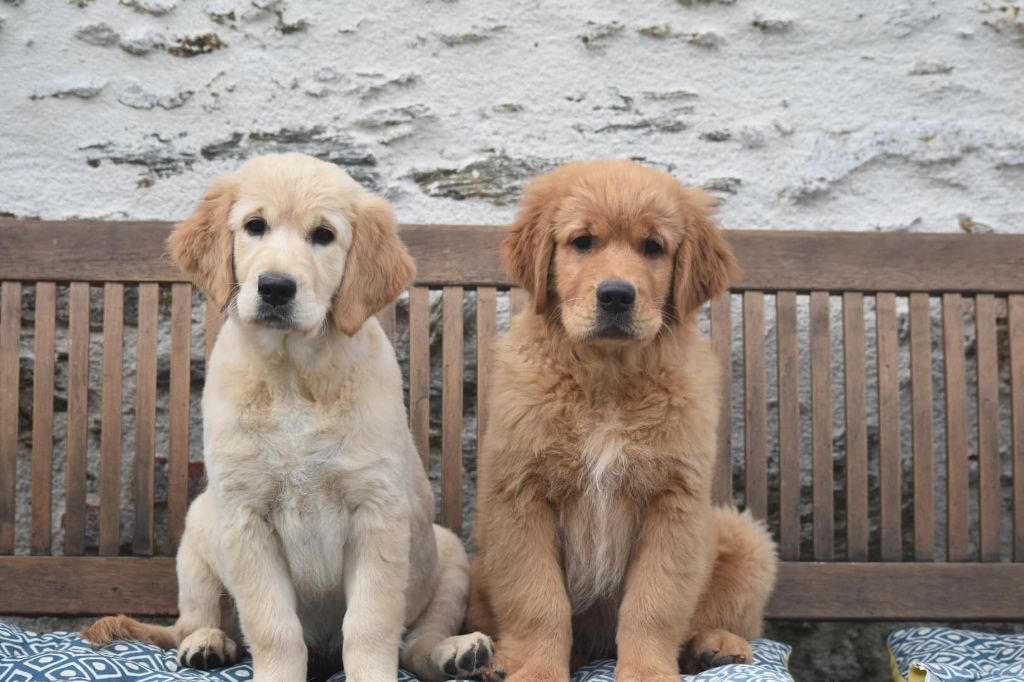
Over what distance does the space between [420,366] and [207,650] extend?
3.90 ft

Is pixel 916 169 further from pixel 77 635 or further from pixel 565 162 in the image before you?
pixel 77 635

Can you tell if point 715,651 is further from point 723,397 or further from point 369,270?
point 369,270

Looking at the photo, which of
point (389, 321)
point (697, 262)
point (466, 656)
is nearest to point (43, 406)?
point (389, 321)

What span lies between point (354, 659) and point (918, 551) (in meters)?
1.99

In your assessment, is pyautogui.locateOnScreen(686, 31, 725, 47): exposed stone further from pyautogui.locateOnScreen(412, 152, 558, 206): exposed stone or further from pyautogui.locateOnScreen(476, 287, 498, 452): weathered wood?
pyautogui.locateOnScreen(476, 287, 498, 452): weathered wood

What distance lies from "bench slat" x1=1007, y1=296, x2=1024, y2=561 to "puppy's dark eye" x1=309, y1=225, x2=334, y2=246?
2.32 metres

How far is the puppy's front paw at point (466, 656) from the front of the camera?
2611 millimetres

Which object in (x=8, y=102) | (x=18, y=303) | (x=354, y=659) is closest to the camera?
(x=354, y=659)

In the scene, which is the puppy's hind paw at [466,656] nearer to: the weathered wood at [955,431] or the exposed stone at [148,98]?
the weathered wood at [955,431]

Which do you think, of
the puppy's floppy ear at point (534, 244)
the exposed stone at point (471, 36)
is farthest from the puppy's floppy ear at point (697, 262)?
the exposed stone at point (471, 36)

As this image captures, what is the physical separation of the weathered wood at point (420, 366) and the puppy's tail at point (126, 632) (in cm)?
100

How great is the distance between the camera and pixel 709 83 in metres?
4.07

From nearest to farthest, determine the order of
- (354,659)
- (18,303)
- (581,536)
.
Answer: (354,659) → (581,536) → (18,303)

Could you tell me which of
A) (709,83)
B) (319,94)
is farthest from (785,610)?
(319,94)
